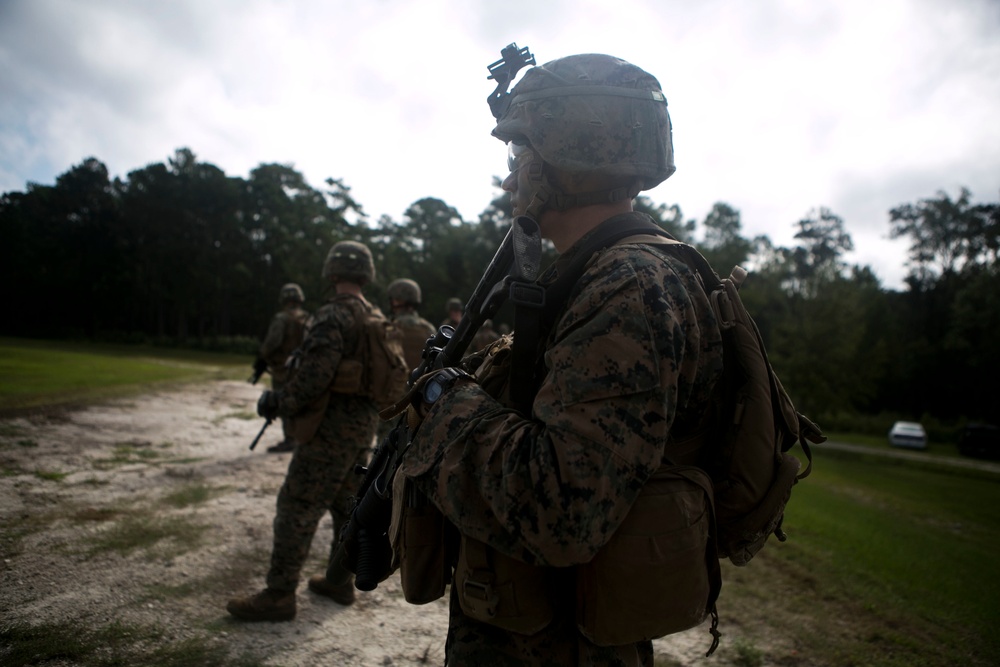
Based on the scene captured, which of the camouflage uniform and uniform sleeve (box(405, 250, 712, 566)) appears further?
the camouflage uniform

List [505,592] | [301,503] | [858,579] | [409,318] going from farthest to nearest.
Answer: [409,318] → [858,579] → [301,503] → [505,592]

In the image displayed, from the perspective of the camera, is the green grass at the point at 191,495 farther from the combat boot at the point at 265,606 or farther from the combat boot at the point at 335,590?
the combat boot at the point at 265,606

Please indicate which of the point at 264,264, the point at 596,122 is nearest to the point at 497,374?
the point at 596,122

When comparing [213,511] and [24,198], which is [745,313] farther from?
[24,198]

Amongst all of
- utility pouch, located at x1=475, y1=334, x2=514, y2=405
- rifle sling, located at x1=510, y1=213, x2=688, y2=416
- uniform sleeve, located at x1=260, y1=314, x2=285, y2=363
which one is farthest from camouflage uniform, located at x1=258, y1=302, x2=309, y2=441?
rifle sling, located at x1=510, y1=213, x2=688, y2=416

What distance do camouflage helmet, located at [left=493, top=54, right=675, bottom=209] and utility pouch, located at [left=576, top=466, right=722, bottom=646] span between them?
1.03 m

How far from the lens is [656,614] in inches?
66.7

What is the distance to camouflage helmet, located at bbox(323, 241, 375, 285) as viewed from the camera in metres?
5.24

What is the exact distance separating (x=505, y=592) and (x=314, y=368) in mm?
3187

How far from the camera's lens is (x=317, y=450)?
4.63 m

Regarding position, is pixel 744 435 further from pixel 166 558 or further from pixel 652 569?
pixel 166 558

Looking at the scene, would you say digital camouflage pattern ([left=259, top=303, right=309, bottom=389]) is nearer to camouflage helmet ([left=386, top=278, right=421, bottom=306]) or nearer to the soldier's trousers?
camouflage helmet ([left=386, top=278, right=421, bottom=306])

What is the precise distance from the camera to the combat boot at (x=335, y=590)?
4.70 metres

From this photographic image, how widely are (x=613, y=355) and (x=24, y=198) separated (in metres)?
66.6
